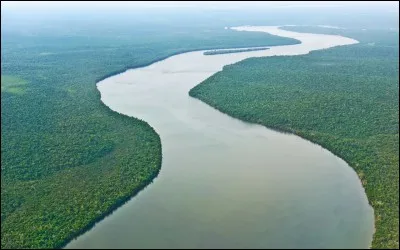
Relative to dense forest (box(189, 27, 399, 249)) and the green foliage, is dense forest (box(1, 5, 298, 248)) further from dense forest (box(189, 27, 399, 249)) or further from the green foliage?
dense forest (box(189, 27, 399, 249))

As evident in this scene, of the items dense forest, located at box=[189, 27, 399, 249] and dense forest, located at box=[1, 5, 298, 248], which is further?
dense forest, located at box=[189, 27, 399, 249]

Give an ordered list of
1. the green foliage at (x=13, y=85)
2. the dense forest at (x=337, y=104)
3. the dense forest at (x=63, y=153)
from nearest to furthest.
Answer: the dense forest at (x=63, y=153), the dense forest at (x=337, y=104), the green foliage at (x=13, y=85)

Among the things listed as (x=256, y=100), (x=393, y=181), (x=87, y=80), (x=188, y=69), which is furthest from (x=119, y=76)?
(x=393, y=181)

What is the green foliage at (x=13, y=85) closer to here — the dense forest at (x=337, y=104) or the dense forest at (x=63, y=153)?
Result: the dense forest at (x=63, y=153)

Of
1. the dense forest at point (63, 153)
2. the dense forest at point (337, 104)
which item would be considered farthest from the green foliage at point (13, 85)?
the dense forest at point (337, 104)

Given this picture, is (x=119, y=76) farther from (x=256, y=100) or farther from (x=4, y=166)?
(x=4, y=166)

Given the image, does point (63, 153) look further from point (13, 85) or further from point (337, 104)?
point (337, 104)

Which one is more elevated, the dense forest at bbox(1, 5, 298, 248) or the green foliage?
the green foliage

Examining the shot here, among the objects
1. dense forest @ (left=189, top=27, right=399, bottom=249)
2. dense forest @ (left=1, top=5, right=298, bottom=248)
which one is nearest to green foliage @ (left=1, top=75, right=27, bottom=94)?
dense forest @ (left=1, top=5, right=298, bottom=248)
